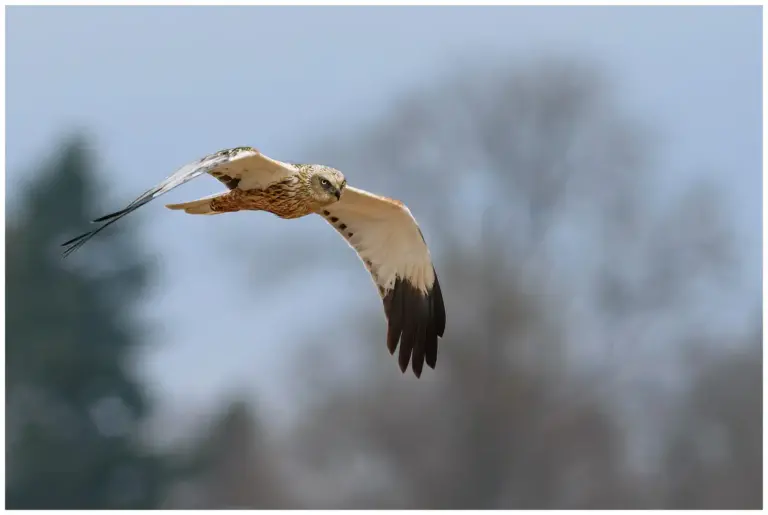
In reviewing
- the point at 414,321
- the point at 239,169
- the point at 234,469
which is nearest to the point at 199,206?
the point at 239,169

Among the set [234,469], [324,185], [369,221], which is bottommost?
[234,469]

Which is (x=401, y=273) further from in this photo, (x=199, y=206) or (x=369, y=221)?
(x=199, y=206)

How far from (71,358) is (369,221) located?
11.2m

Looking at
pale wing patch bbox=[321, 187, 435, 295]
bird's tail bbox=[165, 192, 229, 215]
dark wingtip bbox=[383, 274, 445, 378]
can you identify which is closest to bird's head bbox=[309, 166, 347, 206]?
bird's tail bbox=[165, 192, 229, 215]

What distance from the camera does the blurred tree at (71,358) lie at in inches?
648

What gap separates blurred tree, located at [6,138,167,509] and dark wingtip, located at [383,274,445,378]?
952 centimetres

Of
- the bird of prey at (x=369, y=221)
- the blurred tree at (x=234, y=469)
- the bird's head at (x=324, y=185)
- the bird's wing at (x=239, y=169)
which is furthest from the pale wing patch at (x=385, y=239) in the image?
the blurred tree at (x=234, y=469)

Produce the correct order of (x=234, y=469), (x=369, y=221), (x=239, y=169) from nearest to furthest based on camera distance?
1. (x=239, y=169)
2. (x=369, y=221)
3. (x=234, y=469)

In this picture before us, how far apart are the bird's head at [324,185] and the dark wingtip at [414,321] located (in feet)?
3.23

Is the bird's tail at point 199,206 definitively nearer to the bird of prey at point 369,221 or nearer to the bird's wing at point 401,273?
the bird of prey at point 369,221

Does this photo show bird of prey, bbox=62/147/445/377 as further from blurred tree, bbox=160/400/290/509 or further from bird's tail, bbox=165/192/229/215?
blurred tree, bbox=160/400/290/509

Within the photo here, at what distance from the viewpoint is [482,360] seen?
49.0ft

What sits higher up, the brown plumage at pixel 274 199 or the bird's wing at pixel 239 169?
the bird's wing at pixel 239 169

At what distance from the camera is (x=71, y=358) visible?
17.3 meters
